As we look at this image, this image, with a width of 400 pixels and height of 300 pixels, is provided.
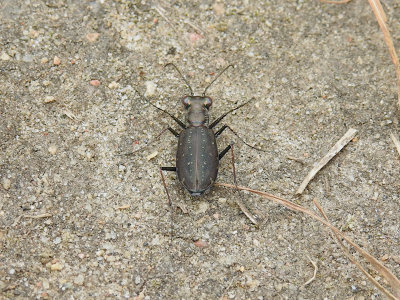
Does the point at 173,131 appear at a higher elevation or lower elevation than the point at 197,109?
lower

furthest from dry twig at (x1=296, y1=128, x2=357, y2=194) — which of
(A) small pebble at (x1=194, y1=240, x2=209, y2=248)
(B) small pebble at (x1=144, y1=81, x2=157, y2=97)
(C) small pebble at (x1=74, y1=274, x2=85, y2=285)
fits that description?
(C) small pebble at (x1=74, y1=274, x2=85, y2=285)

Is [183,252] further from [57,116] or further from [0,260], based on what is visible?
[57,116]

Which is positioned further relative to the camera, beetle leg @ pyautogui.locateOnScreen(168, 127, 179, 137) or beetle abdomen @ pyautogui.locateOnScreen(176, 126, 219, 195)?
beetle leg @ pyautogui.locateOnScreen(168, 127, 179, 137)

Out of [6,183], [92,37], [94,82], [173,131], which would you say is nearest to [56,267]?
[6,183]

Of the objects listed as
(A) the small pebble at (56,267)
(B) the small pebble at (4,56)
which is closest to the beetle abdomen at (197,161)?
(A) the small pebble at (56,267)

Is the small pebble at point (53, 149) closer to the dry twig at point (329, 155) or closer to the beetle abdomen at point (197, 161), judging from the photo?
the beetle abdomen at point (197, 161)

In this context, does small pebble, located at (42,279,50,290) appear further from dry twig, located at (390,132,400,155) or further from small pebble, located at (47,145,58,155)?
dry twig, located at (390,132,400,155)

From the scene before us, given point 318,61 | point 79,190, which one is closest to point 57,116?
point 79,190

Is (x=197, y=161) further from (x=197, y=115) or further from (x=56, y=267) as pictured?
(x=56, y=267)

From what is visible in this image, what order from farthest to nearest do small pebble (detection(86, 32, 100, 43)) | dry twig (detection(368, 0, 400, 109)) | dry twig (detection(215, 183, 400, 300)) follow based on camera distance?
small pebble (detection(86, 32, 100, 43)), dry twig (detection(368, 0, 400, 109)), dry twig (detection(215, 183, 400, 300))
